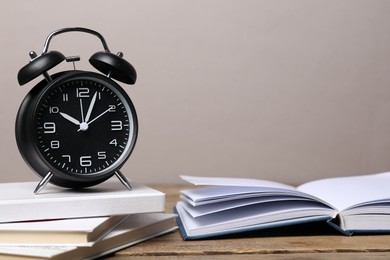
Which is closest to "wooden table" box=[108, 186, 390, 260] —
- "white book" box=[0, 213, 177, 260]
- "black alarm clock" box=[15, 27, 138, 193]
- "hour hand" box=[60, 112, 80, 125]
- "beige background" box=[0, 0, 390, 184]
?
"white book" box=[0, 213, 177, 260]

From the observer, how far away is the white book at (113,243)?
0.98 m

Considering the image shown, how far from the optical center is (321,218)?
4.06ft

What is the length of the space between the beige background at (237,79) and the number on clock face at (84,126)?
1275 mm

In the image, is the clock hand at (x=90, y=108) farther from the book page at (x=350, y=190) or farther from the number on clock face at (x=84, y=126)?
the book page at (x=350, y=190)

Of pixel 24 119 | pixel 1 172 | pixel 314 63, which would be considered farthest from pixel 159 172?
pixel 24 119

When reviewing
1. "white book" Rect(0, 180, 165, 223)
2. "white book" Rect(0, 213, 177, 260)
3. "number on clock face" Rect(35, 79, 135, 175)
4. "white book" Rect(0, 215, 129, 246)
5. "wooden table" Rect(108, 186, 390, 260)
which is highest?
"number on clock face" Rect(35, 79, 135, 175)

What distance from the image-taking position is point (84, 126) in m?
1.24

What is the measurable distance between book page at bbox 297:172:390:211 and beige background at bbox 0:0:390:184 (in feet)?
3.27

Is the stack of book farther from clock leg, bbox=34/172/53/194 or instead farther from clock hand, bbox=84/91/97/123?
clock hand, bbox=84/91/97/123

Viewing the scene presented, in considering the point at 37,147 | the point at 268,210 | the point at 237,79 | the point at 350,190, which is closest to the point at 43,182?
the point at 37,147

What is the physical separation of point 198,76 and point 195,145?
313mm

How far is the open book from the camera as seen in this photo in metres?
1.23

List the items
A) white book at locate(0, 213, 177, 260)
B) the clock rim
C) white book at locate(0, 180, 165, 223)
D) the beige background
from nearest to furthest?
white book at locate(0, 213, 177, 260), white book at locate(0, 180, 165, 223), the clock rim, the beige background

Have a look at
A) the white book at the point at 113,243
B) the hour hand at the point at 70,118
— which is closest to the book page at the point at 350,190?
the white book at the point at 113,243
